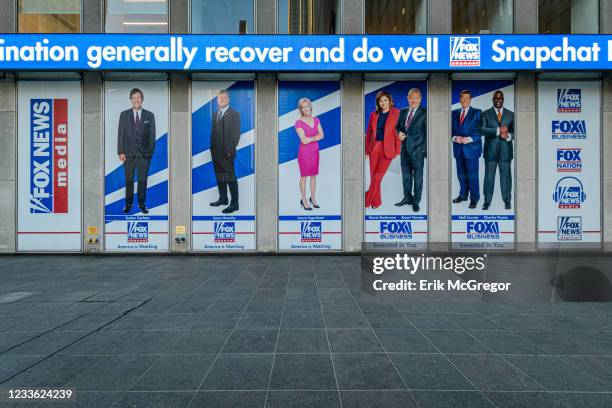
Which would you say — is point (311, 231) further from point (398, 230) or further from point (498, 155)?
point (498, 155)

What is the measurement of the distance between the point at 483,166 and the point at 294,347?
11456 mm

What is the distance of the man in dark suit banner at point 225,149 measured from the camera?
1343 centimetres

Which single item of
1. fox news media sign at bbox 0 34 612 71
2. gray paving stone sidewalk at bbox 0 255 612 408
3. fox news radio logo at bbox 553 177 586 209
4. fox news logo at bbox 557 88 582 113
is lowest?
gray paving stone sidewalk at bbox 0 255 612 408

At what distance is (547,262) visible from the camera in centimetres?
1238

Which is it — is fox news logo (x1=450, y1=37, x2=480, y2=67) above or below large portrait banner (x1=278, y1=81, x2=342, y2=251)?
above

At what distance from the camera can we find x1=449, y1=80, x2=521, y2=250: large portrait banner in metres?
13.5

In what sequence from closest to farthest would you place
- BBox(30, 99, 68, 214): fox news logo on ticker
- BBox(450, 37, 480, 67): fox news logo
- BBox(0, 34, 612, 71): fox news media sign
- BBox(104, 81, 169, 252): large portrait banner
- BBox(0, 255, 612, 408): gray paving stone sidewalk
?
BBox(0, 255, 612, 408): gray paving stone sidewalk, BBox(0, 34, 612, 71): fox news media sign, BBox(450, 37, 480, 67): fox news logo, BBox(30, 99, 68, 214): fox news logo on ticker, BBox(104, 81, 169, 252): large portrait banner

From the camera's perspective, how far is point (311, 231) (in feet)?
44.3

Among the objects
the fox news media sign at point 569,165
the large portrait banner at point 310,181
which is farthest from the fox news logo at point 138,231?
the fox news media sign at point 569,165

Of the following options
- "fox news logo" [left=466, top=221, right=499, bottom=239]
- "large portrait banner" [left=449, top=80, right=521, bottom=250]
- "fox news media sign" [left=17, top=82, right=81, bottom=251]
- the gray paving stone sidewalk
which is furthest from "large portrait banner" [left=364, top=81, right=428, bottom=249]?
"fox news media sign" [left=17, top=82, right=81, bottom=251]

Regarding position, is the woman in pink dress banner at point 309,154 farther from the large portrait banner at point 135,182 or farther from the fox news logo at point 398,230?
the large portrait banner at point 135,182

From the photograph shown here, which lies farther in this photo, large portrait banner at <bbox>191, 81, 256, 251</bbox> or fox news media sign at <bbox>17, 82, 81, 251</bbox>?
large portrait banner at <bbox>191, 81, 256, 251</bbox>

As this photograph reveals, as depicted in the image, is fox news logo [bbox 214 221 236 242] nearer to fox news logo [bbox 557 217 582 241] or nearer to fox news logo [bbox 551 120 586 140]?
fox news logo [bbox 557 217 582 241]

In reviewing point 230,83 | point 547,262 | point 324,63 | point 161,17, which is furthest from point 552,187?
point 161,17
